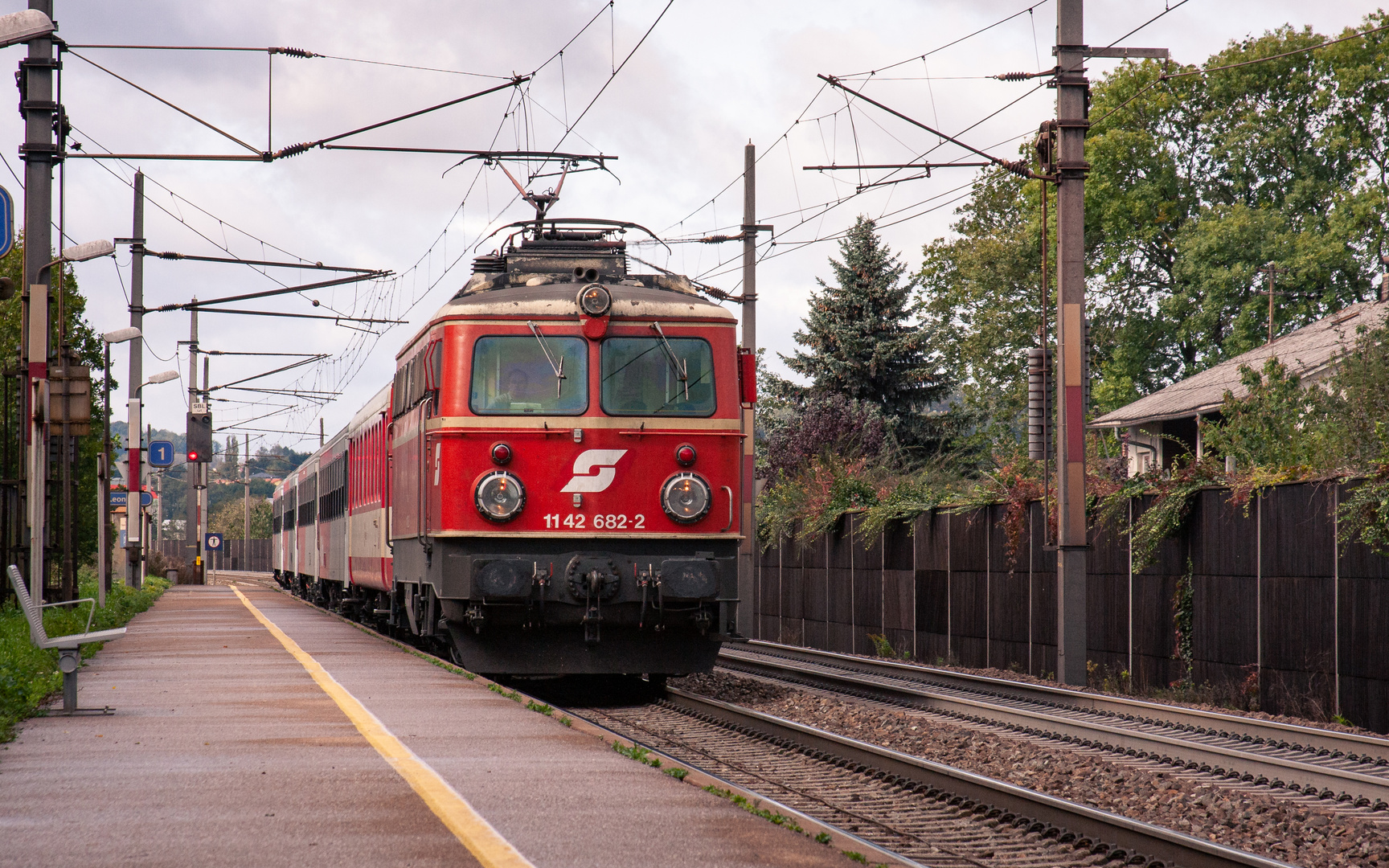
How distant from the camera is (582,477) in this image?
13.5 meters

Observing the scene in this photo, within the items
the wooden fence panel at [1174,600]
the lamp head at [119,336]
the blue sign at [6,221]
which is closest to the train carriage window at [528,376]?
the blue sign at [6,221]

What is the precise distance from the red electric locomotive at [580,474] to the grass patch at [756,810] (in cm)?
526

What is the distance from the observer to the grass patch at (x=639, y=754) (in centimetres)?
901

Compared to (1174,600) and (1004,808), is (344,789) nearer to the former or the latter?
(1004,808)

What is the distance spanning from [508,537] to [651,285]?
2842mm

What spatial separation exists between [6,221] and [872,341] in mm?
30110

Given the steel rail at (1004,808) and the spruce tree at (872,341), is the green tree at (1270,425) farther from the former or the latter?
the spruce tree at (872,341)

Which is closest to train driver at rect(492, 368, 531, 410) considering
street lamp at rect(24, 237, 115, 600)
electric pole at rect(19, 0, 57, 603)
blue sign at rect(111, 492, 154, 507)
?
street lamp at rect(24, 237, 115, 600)

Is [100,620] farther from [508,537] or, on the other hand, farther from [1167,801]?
[1167,801]

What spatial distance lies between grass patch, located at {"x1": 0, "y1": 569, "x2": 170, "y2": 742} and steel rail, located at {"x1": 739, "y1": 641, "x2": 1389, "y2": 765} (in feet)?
27.7

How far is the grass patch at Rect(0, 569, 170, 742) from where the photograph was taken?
11.3m

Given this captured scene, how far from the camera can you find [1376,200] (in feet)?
138

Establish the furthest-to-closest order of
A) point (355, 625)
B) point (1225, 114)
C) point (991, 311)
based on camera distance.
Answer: point (991, 311) → point (1225, 114) → point (355, 625)

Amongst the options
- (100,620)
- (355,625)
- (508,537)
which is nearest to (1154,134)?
(355,625)
